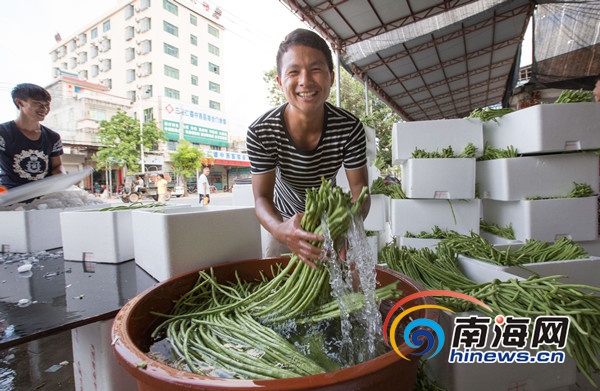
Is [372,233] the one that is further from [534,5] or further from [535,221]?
[534,5]

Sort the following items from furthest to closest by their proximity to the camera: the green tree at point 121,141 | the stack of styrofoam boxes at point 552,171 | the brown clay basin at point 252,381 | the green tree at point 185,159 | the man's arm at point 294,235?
the green tree at point 185,159 → the green tree at point 121,141 → the stack of styrofoam boxes at point 552,171 → the man's arm at point 294,235 → the brown clay basin at point 252,381

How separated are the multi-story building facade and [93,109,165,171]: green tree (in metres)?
3.24

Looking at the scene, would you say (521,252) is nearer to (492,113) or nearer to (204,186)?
(492,113)

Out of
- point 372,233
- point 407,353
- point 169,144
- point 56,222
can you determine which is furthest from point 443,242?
point 169,144

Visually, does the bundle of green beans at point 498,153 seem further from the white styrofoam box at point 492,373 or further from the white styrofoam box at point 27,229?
the white styrofoam box at point 27,229

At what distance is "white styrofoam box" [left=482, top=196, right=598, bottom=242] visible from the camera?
262 cm

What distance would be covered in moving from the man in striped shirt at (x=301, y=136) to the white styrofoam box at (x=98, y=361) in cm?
72

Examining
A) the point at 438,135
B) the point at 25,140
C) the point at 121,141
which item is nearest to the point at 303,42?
the point at 25,140

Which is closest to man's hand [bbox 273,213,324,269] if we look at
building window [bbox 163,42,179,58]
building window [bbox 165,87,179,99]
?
building window [bbox 165,87,179,99]

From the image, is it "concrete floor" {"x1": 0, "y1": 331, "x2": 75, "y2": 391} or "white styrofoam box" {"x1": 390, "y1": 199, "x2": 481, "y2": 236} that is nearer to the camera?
"concrete floor" {"x1": 0, "y1": 331, "x2": 75, "y2": 391}

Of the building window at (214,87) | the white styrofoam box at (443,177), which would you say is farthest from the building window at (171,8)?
the white styrofoam box at (443,177)

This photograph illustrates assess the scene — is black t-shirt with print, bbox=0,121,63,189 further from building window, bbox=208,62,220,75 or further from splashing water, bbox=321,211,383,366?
building window, bbox=208,62,220,75

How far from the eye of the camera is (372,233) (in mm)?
4051

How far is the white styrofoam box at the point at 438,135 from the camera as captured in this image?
314 centimetres
